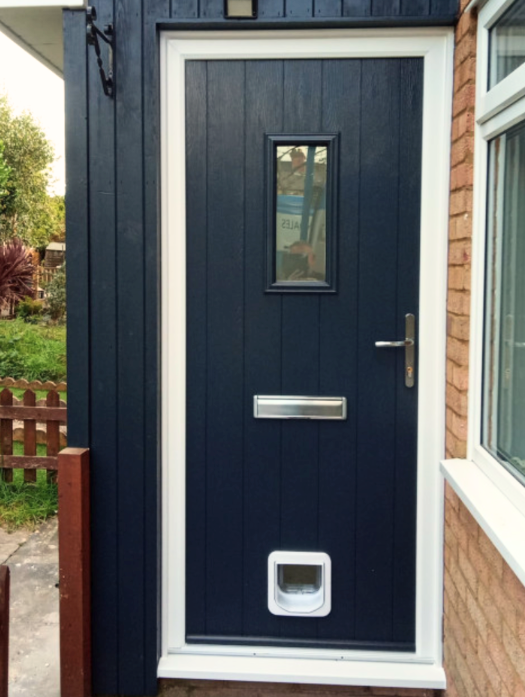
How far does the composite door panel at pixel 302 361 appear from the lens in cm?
298

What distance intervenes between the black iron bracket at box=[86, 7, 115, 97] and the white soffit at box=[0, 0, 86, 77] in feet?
0.51

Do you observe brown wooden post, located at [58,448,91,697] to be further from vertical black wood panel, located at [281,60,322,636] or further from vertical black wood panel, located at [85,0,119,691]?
vertical black wood panel, located at [281,60,322,636]

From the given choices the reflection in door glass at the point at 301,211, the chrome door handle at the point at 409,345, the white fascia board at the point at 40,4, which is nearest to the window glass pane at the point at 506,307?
the chrome door handle at the point at 409,345

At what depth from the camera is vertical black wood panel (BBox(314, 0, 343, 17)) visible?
2.86 meters

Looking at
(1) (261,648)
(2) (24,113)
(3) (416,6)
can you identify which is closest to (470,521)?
(1) (261,648)

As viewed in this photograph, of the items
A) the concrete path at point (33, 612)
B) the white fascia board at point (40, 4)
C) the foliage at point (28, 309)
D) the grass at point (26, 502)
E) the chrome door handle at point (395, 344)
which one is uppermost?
the white fascia board at point (40, 4)

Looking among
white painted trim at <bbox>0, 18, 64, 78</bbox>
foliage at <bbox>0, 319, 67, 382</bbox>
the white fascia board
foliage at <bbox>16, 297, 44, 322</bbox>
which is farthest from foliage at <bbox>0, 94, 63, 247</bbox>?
the white fascia board

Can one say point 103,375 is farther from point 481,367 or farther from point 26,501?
point 26,501

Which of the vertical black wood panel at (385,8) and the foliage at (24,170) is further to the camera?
the foliage at (24,170)

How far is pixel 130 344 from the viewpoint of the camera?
3.00 m

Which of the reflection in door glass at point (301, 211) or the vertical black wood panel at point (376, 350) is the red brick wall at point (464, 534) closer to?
the vertical black wood panel at point (376, 350)

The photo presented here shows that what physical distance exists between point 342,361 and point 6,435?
3.75 m

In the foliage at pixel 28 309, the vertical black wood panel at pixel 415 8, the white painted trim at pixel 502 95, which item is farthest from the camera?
the foliage at pixel 28 309

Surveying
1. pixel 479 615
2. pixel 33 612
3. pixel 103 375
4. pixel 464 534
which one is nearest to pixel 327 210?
pixel 103 375
